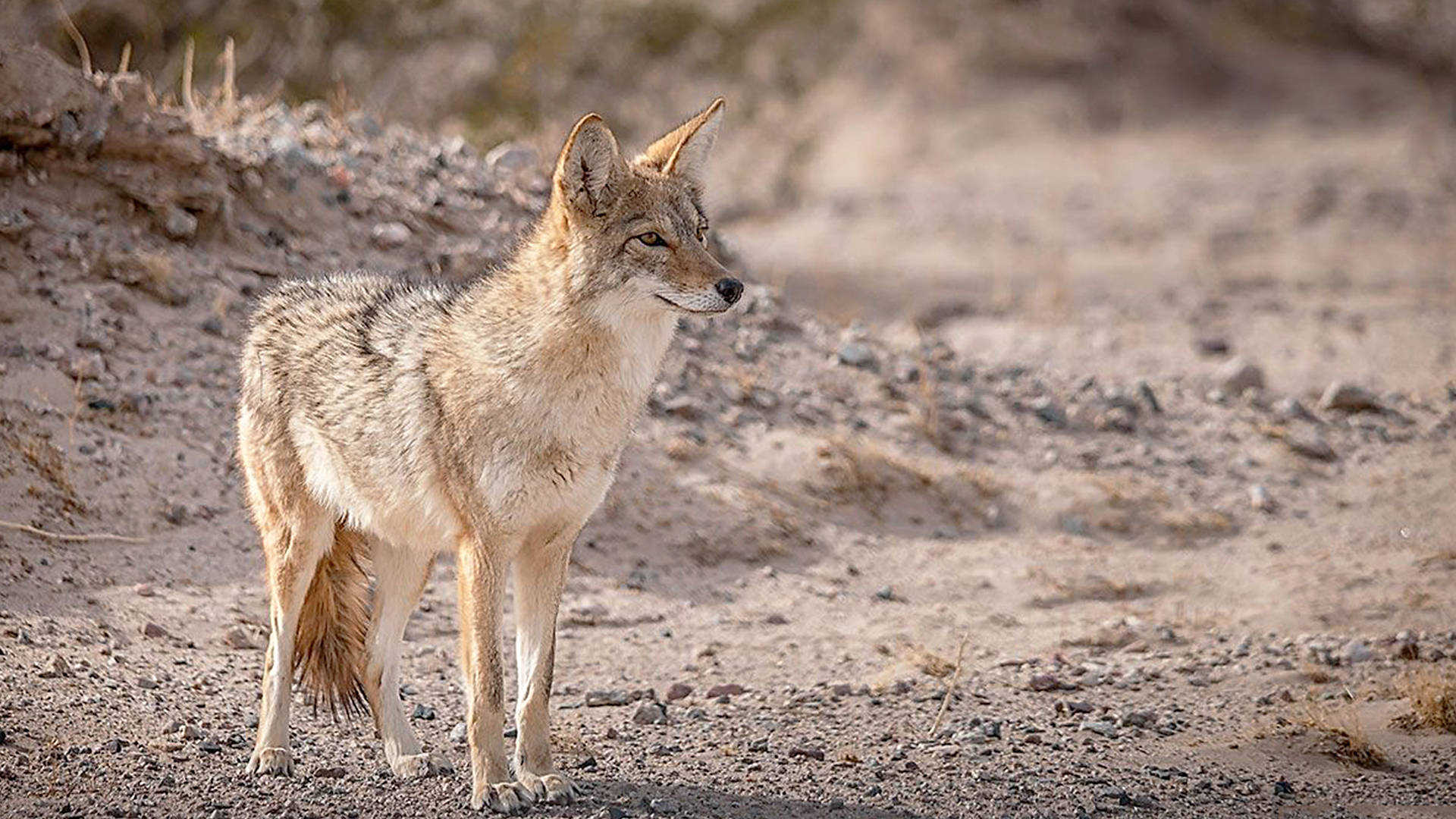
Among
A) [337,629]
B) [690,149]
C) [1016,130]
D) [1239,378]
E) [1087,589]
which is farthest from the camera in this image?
[1016,130]

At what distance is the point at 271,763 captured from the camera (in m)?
5.92

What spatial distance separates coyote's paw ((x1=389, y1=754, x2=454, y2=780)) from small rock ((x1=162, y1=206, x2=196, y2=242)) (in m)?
4.40

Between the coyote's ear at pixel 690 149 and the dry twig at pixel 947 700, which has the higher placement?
the coyote's ear at pixel 690 149

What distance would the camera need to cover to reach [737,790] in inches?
237

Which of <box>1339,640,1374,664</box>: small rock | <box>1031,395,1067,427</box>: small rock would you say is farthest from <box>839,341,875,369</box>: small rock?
<box>1339,640,1374,664</box>: small rock

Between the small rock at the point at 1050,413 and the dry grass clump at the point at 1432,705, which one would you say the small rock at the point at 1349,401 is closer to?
the small rock at the point at 1050,413

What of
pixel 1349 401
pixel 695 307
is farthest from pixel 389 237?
pixel 1349 401

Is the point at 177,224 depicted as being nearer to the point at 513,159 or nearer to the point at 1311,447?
the point at 513,159

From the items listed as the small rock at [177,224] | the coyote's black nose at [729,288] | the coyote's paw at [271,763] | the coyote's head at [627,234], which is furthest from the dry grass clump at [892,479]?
the coyote's paw at [271,763]

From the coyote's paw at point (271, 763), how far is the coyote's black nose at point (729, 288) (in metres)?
2.26

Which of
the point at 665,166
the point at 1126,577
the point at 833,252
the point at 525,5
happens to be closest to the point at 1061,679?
the point at 1126,577

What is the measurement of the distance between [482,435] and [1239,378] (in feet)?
25.3

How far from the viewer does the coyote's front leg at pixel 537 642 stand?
577cm

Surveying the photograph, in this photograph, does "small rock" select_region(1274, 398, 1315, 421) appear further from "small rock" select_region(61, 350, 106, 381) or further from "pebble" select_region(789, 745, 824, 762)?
"small rock" select_region(61, 350, 106, 381)
